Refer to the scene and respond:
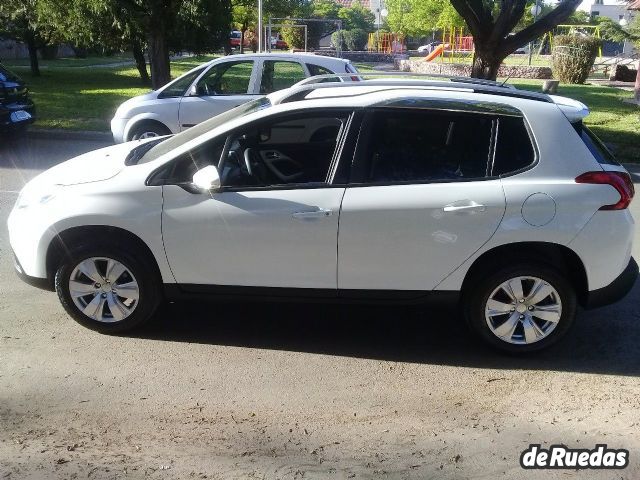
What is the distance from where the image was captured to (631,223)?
468cm

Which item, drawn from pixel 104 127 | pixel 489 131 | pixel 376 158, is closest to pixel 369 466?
pixel 376 158

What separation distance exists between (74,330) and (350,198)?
7.22 ft

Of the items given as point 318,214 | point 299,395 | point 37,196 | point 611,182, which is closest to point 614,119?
point 611,182

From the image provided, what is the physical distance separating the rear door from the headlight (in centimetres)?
202

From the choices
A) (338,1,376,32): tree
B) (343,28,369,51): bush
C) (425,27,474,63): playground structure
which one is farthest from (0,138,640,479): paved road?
(338,1,376,32): tree

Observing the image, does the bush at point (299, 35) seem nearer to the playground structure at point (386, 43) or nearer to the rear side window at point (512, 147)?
the playground structure at point (386, 43)

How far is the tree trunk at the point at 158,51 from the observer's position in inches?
705

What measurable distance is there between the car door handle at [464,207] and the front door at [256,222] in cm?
68

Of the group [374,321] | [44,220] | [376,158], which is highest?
[376,158]

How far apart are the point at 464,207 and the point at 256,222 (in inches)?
52.4

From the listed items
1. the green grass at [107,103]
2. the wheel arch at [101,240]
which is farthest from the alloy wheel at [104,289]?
the green grass at [107,103]

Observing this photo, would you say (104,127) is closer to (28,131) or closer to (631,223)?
(28,131)

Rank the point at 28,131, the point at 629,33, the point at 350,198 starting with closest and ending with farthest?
the point at 350,198
the point at 28,131
the point at 629,33

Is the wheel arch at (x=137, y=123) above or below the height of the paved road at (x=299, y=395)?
above
